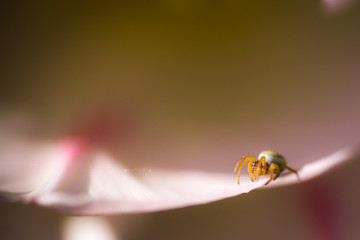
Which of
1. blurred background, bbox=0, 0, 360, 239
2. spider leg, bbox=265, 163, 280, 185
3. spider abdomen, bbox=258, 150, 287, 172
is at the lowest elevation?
spider leg, bbox=265, 163, 280, 185

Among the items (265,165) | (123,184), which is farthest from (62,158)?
(265,165)

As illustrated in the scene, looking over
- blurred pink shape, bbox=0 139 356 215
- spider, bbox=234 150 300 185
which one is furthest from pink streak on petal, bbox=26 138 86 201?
spider, bbox=234 150 300 185

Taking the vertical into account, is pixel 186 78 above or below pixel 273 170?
above

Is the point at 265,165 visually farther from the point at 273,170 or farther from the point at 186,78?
the point at 186,78

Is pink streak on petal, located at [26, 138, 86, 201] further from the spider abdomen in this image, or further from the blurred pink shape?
the spider abdomen

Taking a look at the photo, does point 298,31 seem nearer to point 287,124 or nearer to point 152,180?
point 287,124

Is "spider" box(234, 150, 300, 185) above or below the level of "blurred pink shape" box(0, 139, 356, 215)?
above

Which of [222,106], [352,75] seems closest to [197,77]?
[222,106]
